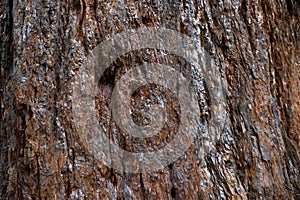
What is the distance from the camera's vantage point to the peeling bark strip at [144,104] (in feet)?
3.80

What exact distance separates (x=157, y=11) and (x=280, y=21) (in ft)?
1.23

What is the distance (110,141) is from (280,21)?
0.61 meters

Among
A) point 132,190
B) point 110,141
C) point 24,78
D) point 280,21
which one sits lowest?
point 132,190

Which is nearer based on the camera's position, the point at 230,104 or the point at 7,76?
the point at 230,104

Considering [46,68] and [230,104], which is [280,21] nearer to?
[230,104]

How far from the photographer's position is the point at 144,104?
1188 millimetres

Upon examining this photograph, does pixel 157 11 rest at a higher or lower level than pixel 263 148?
higher

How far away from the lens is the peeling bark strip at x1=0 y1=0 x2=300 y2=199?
116 cm

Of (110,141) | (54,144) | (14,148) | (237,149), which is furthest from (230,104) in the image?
(14,148)

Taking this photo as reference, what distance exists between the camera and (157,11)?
124 centimetres

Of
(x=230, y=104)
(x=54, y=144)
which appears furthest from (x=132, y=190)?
(x=230, y=104)

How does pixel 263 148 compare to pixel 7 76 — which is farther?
pixel 7 76

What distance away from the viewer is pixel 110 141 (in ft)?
3.84

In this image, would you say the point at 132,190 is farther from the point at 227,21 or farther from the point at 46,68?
the point at 227,21
